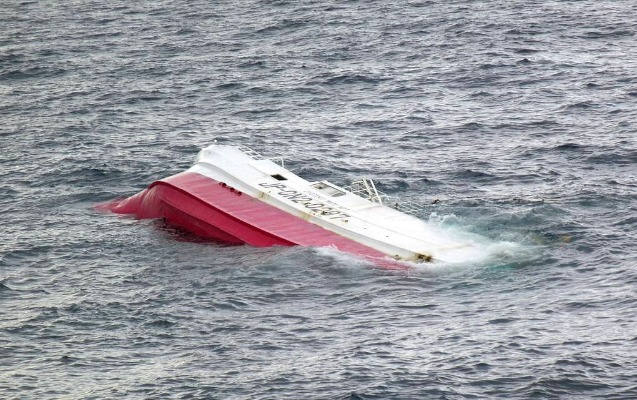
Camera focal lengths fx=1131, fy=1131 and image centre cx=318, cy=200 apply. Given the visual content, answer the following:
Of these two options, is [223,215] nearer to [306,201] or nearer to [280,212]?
[280,212]

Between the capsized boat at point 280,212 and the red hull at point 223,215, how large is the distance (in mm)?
46

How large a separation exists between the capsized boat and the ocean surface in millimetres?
1017

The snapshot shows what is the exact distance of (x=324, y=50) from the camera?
92875 mm

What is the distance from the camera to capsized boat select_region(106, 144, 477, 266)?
5138cm

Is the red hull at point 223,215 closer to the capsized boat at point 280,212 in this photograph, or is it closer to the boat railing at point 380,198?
the capsized boat at point 280,212

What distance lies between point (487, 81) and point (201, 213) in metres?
31.8


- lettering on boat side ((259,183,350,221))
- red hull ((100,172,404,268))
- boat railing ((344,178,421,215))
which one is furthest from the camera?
boat railing ((344,178,421,215))

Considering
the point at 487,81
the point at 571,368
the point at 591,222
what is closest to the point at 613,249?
the point at 591,222

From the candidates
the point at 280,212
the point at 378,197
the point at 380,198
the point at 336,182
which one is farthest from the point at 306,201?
the point at 336,182

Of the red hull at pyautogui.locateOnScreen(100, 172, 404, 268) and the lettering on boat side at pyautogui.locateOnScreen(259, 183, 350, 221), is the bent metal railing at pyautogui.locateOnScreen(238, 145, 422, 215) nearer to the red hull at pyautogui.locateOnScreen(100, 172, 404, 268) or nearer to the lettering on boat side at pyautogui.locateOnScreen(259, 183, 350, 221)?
the lettering on boat side at pyautogui.locateOnScreen(259, 183, 350, 221)

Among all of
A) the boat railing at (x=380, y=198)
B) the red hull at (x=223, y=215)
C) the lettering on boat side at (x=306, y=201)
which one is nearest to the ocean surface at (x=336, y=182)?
the red hull at (x=223, y=215)

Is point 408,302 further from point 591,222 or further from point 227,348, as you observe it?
point 591,222

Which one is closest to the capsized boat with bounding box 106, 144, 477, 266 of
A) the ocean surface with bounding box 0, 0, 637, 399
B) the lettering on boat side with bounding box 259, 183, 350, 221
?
the lettering on boat side with bounding box 259, 183, 350, 221

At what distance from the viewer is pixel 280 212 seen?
55.6 metres
